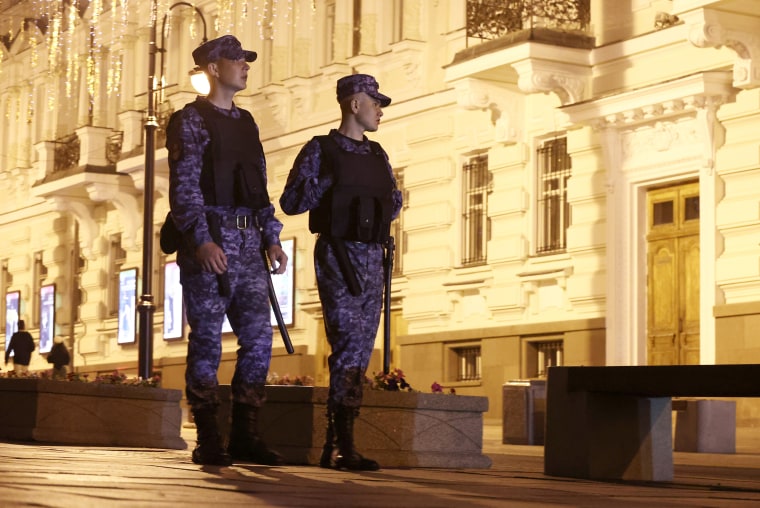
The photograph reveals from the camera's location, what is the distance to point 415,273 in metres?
27.0

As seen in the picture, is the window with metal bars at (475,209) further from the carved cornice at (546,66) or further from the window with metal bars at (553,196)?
the carved cornice at (546,66)

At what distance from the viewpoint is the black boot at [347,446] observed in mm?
8773

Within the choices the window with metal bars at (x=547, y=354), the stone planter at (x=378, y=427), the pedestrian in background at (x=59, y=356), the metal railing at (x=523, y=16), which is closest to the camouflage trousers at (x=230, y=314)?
the stone planter at (x=378, y=427)

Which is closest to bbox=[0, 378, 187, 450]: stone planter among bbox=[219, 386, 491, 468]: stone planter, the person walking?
bbox=[219, 386, 491, 468]: stone planter

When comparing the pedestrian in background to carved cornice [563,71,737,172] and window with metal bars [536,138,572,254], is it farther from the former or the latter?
carved cornice [563,71,737,172]

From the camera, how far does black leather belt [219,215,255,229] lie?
8789 mm

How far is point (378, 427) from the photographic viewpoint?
10156 millimetres

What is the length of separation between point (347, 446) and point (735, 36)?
502 inches

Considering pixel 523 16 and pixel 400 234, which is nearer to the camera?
pixel 523 16

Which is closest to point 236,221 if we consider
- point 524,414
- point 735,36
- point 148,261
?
point 524,414

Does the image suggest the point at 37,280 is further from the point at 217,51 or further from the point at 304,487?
the point at 304,487

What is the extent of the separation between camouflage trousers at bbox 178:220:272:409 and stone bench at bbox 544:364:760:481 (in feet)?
5.17

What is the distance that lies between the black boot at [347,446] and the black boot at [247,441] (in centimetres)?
33

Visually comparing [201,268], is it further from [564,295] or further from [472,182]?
[472,182]
